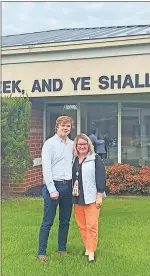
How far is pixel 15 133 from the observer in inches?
411

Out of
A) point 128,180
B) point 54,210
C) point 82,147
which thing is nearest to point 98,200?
point 54,210

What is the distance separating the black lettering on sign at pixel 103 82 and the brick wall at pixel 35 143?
2293mm

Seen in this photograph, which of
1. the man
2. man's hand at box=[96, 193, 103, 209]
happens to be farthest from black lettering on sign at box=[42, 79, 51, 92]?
man's hand at box=[96, 193, 103, 209]

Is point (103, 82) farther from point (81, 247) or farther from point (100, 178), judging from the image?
point (100, 178)

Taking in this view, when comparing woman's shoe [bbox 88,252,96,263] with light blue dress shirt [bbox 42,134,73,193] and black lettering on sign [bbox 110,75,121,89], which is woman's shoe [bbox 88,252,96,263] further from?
black lettering on sign [bbox 110,75,121,89]

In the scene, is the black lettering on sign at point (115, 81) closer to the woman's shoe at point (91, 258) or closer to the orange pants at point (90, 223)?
the orange pants at point (90, 223)

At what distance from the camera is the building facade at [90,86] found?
34.9 feet

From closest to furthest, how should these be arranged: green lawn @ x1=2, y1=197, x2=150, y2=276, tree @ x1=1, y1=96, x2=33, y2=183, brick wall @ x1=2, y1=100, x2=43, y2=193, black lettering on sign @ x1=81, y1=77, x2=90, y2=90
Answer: green lawn @ x1=2, y1=197, x2=150, y2=276 → tree @ x1=1, y1=96, x2=33, y2=183 → black lettering on sign @ x1=81, y1=77, x2=90, y2=90 → brick wall @ x1=2, y1=100, x2=43, y2=193

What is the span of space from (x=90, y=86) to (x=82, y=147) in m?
5.75

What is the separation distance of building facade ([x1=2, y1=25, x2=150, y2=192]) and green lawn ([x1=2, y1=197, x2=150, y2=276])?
341 centimetres

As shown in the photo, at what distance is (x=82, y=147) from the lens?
541cm

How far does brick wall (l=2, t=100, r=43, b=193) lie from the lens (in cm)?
1157

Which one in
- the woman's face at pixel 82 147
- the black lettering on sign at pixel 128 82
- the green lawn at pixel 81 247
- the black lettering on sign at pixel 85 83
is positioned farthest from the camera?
the black lettering on sign at pixel 85 83

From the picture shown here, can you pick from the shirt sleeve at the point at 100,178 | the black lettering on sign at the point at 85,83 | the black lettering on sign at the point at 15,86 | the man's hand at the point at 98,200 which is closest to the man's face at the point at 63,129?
the shirt sleeve at the point at 100,178
